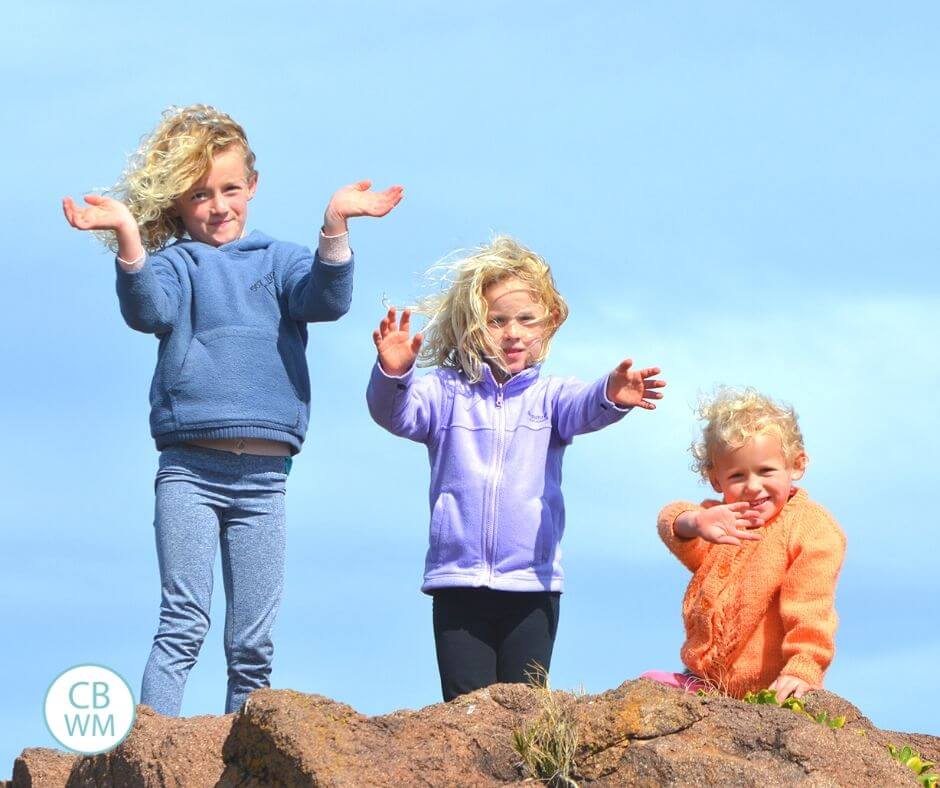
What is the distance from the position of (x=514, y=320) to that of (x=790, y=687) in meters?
2.22

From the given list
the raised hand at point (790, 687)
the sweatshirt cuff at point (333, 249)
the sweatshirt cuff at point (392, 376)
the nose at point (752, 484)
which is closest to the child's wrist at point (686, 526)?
the nose at point (752, 484)

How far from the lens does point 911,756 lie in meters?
5.61

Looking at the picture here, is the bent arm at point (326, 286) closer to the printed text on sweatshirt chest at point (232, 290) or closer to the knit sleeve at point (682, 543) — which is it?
the printed text on sweatshirt chest at point (232, 290)

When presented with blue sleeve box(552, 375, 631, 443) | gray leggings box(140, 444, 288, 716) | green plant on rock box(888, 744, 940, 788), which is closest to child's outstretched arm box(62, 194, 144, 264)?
gray leggings box(140, 444, 288, 716)

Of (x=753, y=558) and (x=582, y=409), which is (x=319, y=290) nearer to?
(x=582, y=409)

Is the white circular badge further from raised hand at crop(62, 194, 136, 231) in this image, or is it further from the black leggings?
raised hand at crop(62, 194, 136, 231)

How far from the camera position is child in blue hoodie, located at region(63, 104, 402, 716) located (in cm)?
714

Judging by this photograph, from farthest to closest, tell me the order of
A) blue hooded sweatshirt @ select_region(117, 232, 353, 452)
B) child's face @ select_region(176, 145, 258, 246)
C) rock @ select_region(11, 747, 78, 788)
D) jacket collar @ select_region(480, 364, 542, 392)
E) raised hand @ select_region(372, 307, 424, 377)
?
child's face @ select_region(176, 145, 258, 246) → jacket collar @ select_region(480, 364, 542, 392) → blue hooded sweatshirt @ select_region(117, 232, 353, 452) → raised hand @ select_region(372, 307, 424, 377) → rock @ select_region(11, 747, 78, 788)

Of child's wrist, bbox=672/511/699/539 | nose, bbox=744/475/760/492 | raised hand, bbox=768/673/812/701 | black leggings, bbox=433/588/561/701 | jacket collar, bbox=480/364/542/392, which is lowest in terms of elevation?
raised hand, bbox=768/673/812/701

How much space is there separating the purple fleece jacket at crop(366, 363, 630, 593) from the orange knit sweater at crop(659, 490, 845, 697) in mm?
763

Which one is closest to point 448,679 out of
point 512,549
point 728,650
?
point 512,549

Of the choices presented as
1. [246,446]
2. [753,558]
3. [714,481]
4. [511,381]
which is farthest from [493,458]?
[753,558]

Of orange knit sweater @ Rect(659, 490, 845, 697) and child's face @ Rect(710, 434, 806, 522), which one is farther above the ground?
child's face @ Rect(710, 434, 806, 522)

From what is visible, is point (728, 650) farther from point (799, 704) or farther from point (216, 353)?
point (216, 353)
